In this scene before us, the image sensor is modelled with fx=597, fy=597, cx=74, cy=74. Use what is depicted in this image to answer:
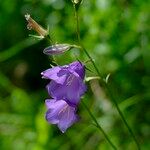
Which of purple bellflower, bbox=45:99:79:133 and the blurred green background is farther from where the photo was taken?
the blurred green background

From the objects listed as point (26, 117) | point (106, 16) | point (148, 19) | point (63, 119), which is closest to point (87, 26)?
point (106, 16)

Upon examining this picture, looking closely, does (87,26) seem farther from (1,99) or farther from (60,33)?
(1,99)

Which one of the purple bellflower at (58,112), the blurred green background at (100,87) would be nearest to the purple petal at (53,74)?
the purple bellflower at (58,112)

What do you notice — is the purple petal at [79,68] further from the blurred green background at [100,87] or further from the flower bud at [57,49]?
Answer: the blurred green background at [100,87]

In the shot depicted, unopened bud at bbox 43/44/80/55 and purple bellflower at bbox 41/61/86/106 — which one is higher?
unopened bud at bbox 43/44/80/55

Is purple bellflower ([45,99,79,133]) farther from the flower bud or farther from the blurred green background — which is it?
the blurred green background

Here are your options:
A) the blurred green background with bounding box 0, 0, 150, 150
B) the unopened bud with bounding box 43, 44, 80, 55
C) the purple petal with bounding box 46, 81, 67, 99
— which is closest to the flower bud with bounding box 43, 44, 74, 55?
the unopened bud with bounding box 43, 44, 80, 55
